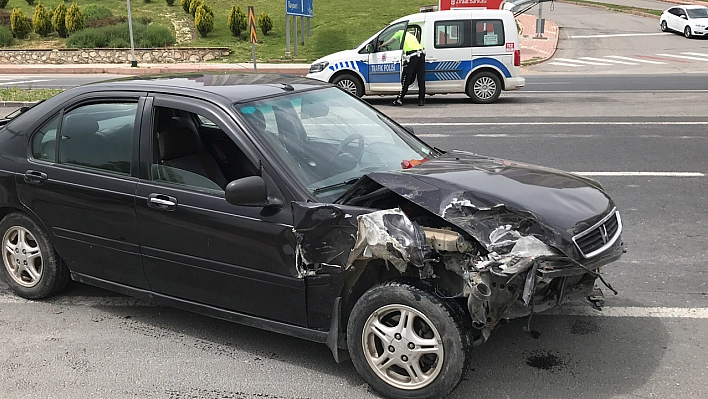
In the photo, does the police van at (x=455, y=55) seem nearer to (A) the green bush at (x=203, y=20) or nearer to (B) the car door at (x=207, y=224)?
(B) the car door at (x=207, y=224)

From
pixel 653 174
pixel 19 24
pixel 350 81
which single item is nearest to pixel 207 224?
pixel 653 174

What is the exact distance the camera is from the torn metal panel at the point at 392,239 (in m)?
3.44

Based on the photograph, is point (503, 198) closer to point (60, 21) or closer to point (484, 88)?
point (484, 88)

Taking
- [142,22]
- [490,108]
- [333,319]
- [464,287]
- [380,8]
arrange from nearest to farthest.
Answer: [464,287], [333,319], [490,108], [142,22], [380,8]

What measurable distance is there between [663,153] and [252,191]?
23.8 feet

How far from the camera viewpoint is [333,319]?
378 cm

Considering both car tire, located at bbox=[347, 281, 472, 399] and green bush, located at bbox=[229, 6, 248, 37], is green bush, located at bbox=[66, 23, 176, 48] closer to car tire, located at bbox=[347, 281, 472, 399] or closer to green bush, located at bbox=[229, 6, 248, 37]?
green bush, located at bbox=[229, 6, 248, 37]

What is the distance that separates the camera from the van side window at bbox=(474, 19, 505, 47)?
16.2m

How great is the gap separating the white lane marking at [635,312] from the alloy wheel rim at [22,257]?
3.44 m

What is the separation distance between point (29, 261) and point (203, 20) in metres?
29.4

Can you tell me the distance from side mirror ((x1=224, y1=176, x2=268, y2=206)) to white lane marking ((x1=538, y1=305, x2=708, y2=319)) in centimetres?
202

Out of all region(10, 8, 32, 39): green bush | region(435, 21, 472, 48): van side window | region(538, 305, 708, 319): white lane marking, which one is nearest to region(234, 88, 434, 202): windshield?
→ region(538, 305, 708, 319): white lane marking

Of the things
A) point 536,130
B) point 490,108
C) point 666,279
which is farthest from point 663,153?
point 490,108

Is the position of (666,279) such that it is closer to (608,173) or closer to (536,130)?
(608,173)
